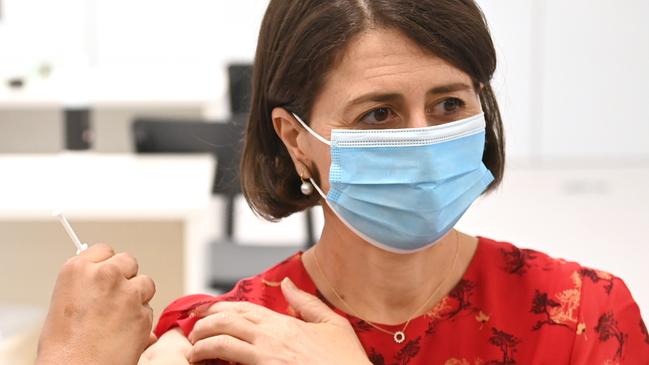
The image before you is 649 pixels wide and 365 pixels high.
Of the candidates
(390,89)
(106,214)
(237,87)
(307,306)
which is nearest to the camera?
(390,89)

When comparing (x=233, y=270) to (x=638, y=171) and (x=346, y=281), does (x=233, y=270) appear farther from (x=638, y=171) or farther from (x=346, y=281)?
(x=638, y=171)

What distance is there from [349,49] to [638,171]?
20.0ft

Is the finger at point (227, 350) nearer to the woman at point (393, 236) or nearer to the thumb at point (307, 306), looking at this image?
the woman at point (393, 236)

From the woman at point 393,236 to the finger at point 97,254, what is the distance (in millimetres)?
163

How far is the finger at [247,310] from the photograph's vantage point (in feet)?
4.50

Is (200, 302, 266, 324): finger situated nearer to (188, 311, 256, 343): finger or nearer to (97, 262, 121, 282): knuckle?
(188, 311, 256, 343): finger

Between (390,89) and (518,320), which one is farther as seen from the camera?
(518,320)

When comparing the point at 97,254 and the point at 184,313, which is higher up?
the point at 97,254

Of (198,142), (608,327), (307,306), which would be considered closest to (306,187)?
(307,306)

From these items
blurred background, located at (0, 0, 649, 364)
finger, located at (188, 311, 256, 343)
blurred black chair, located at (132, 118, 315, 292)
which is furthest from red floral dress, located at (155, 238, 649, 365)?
blurred black chair, located at (132, 118, 315, 292)

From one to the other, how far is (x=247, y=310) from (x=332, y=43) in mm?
391

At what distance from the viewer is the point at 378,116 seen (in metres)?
1.37

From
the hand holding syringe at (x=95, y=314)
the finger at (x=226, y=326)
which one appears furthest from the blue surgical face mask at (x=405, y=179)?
the hand holding syringe at (x=95, y=314)

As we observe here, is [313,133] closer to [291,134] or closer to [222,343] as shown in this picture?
[291,134]
